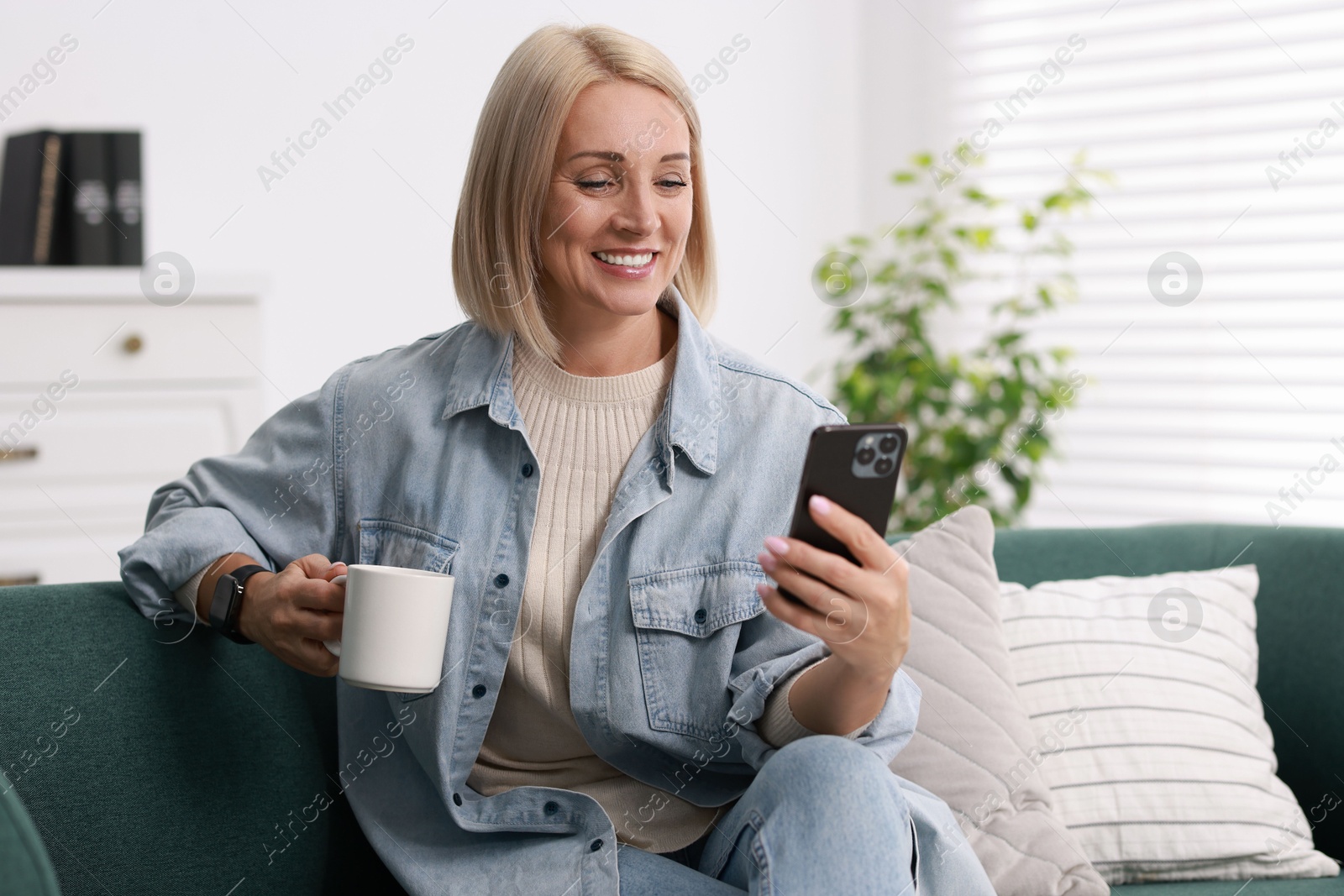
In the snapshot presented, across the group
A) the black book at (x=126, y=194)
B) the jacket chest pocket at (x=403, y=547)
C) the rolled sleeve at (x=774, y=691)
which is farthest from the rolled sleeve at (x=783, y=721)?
the black book at (x=126, y=194)

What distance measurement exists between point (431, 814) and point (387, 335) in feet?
5.88

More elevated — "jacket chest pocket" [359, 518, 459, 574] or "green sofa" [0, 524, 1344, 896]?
"jacket chest pocket" [359, 518, 459, 574]

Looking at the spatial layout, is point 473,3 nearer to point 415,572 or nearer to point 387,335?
point 387,335

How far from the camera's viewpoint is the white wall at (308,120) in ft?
8.43

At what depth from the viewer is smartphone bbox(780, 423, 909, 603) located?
3.08 ft

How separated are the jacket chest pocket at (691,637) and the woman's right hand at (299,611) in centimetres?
29

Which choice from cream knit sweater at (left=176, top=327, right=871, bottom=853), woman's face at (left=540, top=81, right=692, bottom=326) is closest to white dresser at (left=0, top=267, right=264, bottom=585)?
cream knit sweater at (left=176, top=327, right=871, bottom=853)

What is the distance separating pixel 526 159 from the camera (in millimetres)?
1236

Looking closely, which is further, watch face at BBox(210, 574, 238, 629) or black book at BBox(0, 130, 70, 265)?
black book at BBox(0, 130, 70, 265)

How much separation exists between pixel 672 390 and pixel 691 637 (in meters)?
0.26

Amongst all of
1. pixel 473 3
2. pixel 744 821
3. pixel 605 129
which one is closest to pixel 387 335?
pixel 473 3

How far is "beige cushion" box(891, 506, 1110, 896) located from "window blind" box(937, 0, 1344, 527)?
1.51 m

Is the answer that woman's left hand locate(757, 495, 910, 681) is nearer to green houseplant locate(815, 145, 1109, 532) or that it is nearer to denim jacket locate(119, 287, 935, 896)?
denim jacket locate(119, 287, 935, 896)

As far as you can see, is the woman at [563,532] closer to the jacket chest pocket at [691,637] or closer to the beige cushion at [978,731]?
the jacket chest pocket at [691,637]
